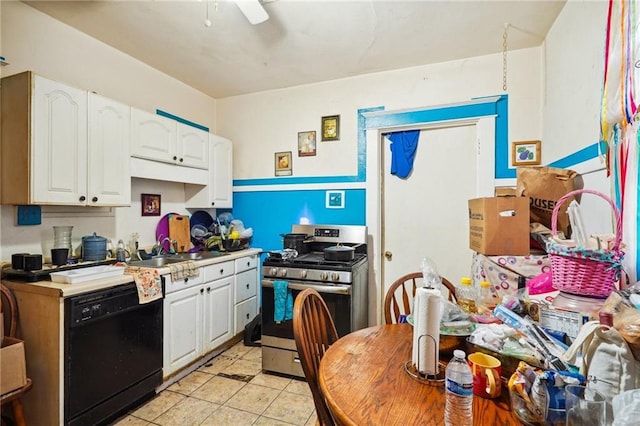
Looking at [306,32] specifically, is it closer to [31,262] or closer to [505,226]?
[505,226]

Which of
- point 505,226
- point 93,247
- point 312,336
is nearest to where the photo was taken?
point 312,336

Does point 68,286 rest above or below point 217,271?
above

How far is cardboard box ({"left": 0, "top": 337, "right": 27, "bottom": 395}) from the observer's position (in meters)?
1.47

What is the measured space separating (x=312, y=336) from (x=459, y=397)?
0.66 metres

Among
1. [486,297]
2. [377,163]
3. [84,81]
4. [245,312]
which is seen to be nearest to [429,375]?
[486,297]

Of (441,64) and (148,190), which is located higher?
(441,64)

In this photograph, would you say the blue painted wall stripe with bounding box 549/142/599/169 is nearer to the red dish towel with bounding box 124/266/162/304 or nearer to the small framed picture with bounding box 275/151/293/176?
the small framed picture with bounding box 275/151/293/176

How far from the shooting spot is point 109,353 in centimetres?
183

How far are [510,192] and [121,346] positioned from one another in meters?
2.63

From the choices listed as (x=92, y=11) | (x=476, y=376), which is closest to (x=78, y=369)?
(x=476, y=376)

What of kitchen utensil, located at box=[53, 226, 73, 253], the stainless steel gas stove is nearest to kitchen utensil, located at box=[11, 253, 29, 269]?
kitchen utensil, located at box=[53, 226, 73, 253]

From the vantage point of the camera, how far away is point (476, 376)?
0.86m

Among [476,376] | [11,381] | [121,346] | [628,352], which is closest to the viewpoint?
[628,352]

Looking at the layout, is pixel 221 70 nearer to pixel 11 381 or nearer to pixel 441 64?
pixel 441 64
